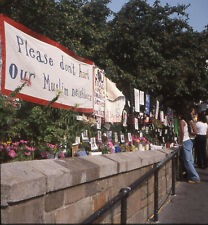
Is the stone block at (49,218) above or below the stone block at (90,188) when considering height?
below

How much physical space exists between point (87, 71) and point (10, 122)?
200 cm

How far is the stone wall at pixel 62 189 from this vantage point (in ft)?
6.93

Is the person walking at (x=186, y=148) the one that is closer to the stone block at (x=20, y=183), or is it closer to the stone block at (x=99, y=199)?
the stone block at (x=99, y=199)

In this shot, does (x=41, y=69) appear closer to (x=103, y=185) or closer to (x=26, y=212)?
(x=103, y=185)

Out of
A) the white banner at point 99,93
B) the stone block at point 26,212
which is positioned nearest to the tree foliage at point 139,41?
the white banner at point 99,93

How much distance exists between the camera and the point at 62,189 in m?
2.63

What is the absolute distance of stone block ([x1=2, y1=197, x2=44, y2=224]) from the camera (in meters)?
2.04

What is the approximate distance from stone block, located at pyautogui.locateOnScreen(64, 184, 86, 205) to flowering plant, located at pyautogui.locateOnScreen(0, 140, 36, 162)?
28.5 inches

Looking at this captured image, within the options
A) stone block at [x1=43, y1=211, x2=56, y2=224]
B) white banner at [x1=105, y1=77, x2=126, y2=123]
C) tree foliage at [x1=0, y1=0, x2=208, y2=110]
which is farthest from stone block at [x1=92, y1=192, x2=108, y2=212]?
tree foliage at [x1=0, y1=0, x2=208, y2=110]

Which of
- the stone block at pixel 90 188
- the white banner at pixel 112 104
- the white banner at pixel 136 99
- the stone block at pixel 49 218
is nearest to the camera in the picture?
the stone block at pixel 49 218

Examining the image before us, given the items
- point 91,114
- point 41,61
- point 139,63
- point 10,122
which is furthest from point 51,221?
point 139,63

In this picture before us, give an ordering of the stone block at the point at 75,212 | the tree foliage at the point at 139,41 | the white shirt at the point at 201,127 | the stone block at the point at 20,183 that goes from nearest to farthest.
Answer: the stone block at the point at 20,183 < the stone block at the point at 75,212 < the white shirt at the point at 201,127 < the tree foliage at the point at 139,41

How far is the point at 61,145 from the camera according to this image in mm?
4062

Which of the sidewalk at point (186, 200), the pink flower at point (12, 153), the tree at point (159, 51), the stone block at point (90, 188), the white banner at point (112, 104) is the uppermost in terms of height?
the tree at point (159, 51)
